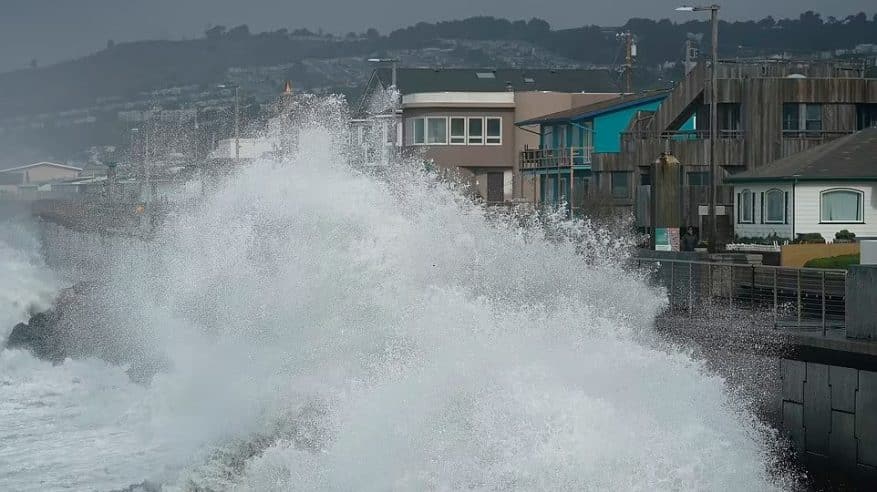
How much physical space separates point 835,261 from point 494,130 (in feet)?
120

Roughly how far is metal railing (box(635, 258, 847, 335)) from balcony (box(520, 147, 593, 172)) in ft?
93.6

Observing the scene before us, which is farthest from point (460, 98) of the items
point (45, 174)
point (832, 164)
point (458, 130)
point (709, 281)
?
point (45, 174)

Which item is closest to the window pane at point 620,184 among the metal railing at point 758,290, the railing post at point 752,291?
the metal railing at point 758,290

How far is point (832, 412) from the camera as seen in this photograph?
48.4 feet

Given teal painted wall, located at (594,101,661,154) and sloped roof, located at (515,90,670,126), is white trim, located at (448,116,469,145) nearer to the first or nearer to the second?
sloped roof, located at (515,90,670,126)

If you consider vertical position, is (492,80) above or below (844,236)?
above

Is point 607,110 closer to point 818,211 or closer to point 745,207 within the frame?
point 745,207

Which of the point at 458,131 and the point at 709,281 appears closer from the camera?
the point at 709,281

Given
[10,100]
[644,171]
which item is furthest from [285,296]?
[10,100]

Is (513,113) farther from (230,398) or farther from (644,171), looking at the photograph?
(230,398)

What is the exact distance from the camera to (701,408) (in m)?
14.0

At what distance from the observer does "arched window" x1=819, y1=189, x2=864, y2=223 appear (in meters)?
30.5

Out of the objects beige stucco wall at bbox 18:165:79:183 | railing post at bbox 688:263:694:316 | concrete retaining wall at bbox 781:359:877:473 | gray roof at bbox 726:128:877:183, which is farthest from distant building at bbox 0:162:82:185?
concrete retaining wall at bbox 781:359:877:473

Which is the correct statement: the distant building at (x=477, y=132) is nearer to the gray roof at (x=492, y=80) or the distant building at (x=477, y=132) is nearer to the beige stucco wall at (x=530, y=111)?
the beige stucco wall at (x=530, y=111)
